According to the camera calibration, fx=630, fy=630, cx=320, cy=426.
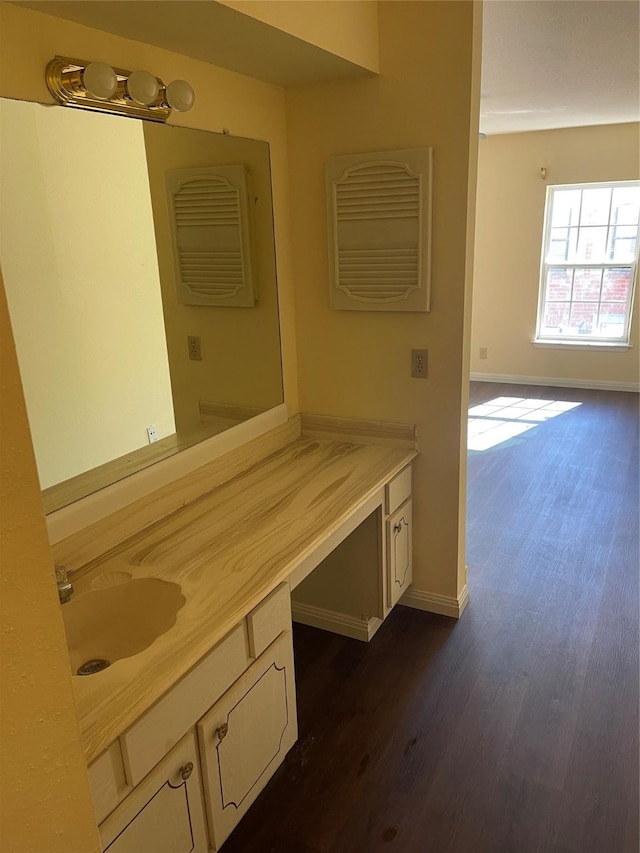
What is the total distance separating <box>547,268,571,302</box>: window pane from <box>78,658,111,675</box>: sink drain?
6.04 m

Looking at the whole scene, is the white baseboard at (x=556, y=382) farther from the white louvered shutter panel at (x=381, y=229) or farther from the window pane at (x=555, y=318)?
the white louvered shutter panel at (x=381, y=229)

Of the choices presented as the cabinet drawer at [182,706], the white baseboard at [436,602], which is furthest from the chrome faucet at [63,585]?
the white baseboard at [436,602]

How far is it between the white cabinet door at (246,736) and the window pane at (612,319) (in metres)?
5.70

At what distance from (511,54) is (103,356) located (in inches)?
113

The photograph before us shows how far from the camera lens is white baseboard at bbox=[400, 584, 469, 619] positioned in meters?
2.78

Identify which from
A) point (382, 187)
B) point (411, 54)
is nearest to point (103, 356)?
point (382, 187)

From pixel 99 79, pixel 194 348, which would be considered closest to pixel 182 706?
pixel 194 348

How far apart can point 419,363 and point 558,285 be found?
15.0ft

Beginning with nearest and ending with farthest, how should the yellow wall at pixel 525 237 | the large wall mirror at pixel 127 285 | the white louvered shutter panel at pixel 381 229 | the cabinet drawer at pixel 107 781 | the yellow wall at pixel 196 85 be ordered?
the cabinet drawer at pixel 107 781 → the yellow wall at pixel 196 85 → the large wall mirror at pixel 127 285 → the white louvered shutter panel at pixel 381 229 → the yellow wall at pixel 525 237

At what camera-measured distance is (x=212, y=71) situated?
2.04 metres

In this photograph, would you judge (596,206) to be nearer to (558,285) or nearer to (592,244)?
(592,244)

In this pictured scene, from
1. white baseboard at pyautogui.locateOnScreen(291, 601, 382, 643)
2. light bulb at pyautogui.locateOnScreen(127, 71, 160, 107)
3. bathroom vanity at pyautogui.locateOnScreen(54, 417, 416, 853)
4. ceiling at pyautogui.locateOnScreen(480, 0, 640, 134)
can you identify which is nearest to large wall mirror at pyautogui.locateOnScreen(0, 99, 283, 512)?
light bulb at pyautogui.locateOnScreen(127, 71, 160, 107)

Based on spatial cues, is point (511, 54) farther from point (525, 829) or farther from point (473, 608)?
point (525, 829)

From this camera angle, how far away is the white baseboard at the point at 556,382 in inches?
251
